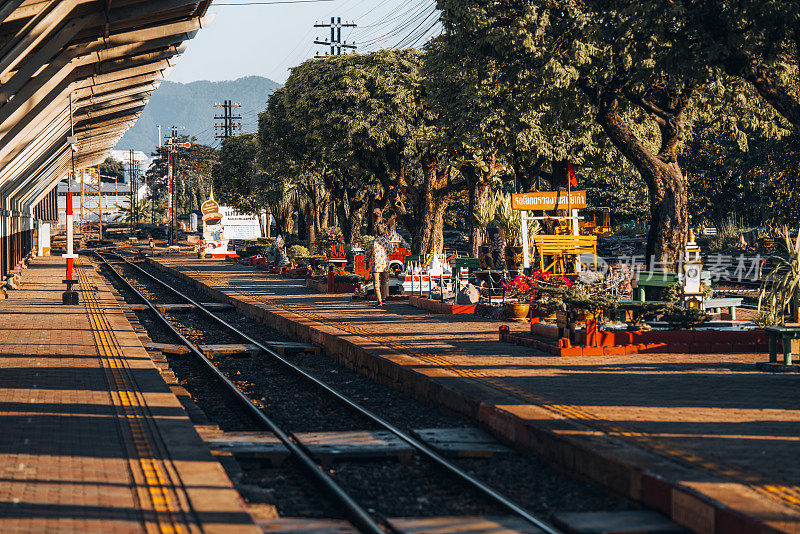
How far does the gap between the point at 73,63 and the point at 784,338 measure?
54.2 feet

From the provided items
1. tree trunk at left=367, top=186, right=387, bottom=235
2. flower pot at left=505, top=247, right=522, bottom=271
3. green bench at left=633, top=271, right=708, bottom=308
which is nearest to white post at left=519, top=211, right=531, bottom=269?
flower pot at left=505, top=247, right=522, bottom=271

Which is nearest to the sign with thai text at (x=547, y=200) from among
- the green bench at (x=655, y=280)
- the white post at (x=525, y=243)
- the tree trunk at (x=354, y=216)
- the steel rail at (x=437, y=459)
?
the white post at (x=525, y=243)

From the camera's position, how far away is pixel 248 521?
21.9ft

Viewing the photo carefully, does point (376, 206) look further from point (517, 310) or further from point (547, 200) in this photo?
point (517, 310)

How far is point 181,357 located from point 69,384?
20.8 feet

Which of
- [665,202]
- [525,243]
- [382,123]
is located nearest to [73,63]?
[525,243]

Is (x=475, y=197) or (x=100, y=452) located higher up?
(x=475, y=197)

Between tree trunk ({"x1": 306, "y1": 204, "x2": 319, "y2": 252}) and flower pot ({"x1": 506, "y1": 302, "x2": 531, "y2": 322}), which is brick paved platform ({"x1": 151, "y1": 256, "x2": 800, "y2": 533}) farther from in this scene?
tree trunk ({"x1": 306, "y1": 204, "x2": 319, "y2": 252})

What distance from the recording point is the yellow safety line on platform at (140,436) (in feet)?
21.8

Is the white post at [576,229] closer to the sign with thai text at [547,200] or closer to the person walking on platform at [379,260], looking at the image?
the sign with thai text at [547,200]

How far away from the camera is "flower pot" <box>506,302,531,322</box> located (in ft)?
66.2

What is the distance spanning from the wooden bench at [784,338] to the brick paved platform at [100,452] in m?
7.78

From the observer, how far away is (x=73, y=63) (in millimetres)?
22453

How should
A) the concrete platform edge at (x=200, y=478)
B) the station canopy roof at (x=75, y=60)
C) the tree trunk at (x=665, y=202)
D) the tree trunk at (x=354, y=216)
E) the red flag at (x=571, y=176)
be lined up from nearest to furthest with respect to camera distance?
the concrete platform edge at (x=200, y=478) < the station canopy roof at (x=75, y=60) < the tree trunk at (x=665, y=202) < the red flag at (x=571, y=176) < the tree trunk at (x=354, y=216)
